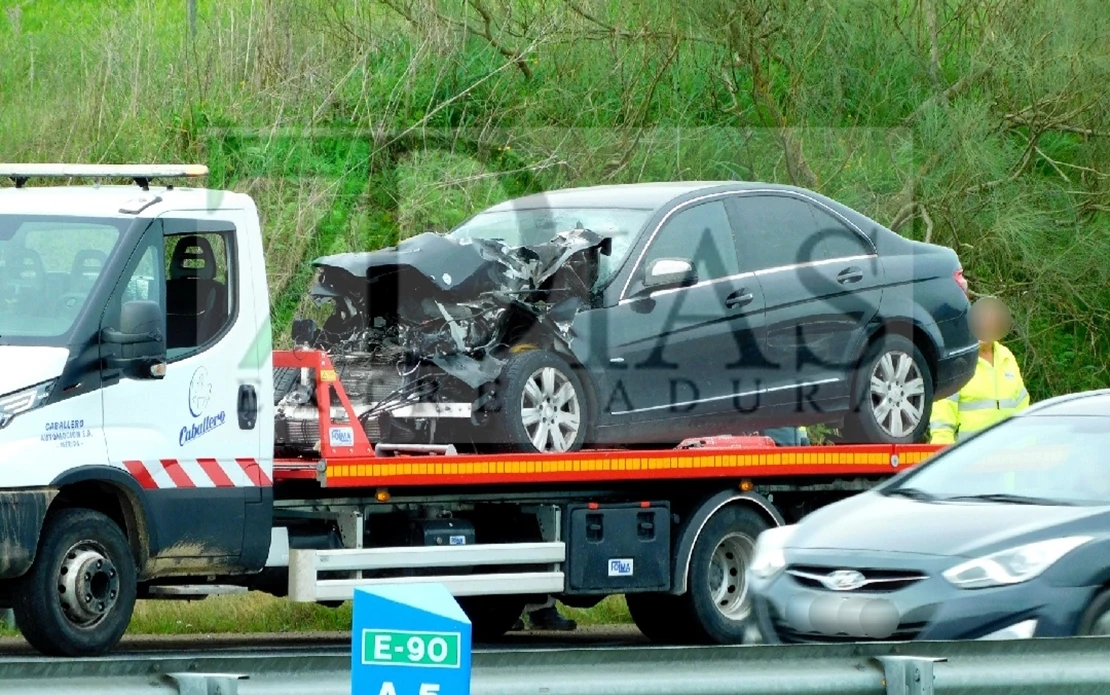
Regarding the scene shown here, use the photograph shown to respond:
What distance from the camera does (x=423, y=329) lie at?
10164mm

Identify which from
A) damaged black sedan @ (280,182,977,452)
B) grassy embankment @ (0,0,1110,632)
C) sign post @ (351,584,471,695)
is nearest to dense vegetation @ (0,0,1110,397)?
grassy embankment @ (0,0,1110,632)

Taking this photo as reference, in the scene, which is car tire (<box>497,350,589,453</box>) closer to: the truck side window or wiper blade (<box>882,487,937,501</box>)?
the truck side window

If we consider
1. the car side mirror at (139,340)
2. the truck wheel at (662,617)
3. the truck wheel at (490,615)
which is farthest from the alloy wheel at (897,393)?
the car side mirror at (139,340)

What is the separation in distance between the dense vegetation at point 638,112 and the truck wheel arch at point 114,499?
8.48m

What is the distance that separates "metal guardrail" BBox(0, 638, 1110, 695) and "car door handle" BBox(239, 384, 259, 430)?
517 cm

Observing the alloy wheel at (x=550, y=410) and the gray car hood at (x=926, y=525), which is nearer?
the gray car hood at (x=926, y=525)

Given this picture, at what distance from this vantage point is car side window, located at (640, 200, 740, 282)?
35.8ft

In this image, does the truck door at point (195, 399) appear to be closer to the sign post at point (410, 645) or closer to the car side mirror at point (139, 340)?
the car side mirror at point (139, 340)

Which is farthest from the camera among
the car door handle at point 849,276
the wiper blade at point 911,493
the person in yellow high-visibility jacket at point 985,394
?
the person in yellow high-visibility jacket at point 985,394

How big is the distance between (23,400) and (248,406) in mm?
1310

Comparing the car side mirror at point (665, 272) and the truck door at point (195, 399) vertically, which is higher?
the car side mirror at point (665, 272)

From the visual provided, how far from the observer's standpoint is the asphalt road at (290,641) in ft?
34.2

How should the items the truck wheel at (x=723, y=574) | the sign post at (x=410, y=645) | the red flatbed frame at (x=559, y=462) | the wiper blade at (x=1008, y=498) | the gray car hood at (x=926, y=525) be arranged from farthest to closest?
the truck wheel at (x=723, y=574) → the red flatbed frame at (x=559, y=462) → the wiper blade at (x=1008, y=498) → the gray car hood at (x=926, y=525) → the sign post at (x=410, y=645)

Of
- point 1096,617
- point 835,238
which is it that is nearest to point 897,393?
point 835,238
